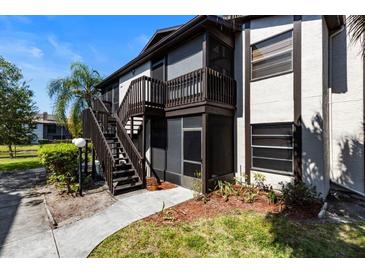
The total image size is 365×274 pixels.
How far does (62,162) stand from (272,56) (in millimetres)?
9218

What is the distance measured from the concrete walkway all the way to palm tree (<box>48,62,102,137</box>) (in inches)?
563

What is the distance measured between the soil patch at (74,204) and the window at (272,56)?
7340mm

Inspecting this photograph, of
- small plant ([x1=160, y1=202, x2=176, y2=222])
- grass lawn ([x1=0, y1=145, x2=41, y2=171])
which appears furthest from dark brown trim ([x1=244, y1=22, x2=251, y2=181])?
grass lawn ([x1=0, y1=145, x2=41, y2=171])

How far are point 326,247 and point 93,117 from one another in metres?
9.57

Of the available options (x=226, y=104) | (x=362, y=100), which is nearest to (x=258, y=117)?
(x=226, y=104)

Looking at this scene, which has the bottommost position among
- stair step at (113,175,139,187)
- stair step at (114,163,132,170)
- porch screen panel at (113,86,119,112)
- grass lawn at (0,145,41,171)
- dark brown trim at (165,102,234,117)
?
grass lawn at (0,145,41,171)

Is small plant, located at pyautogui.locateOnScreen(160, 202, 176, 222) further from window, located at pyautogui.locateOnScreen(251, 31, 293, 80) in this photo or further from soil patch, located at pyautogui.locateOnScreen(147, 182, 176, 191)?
window, located at pyautogui.locateOnScreen(251, 31, 293, 80)

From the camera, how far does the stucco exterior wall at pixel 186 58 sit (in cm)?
749

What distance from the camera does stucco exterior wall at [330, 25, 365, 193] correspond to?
23.1 ft

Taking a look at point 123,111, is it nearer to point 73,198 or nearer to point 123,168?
point 123,168

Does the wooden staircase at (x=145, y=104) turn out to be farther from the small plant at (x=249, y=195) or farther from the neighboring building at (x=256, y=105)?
the small plant at (x=249, y=195)

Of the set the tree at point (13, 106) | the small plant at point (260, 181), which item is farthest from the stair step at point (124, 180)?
the tree at point (13, 106)

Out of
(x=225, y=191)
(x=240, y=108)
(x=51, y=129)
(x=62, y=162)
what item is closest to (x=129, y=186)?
(x=62, y=162)
